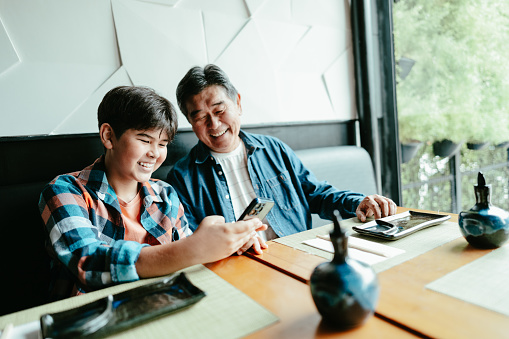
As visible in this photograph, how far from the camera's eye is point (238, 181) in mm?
1749

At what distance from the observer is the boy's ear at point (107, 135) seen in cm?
124

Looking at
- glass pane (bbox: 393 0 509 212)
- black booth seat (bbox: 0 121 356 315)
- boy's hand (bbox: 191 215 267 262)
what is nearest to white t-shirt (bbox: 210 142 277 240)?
black booth seat (bbox: 0 121 356 315)

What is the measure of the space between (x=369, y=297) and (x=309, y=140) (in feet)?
6.51

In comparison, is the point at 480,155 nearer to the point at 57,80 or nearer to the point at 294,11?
the point at 294,11

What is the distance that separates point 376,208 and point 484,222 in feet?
1.49

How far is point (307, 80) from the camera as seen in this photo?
246 cm

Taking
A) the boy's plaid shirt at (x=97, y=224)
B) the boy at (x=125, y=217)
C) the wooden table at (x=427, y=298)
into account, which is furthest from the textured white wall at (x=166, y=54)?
the wooden table at (x=427, y=298)

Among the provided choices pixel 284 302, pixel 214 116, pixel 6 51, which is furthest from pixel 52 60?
pixel 284 302

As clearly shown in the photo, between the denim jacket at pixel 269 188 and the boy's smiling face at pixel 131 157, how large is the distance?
37 centimetres

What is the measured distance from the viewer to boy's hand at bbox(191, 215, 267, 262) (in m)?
0.89

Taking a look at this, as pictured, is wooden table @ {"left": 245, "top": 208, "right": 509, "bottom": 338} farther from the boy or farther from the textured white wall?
the textured white wall

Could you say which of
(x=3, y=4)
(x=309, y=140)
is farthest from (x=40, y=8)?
(x=309, y=140)

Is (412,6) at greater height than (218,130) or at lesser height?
greater

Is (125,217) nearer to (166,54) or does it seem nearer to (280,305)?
(280,305)
